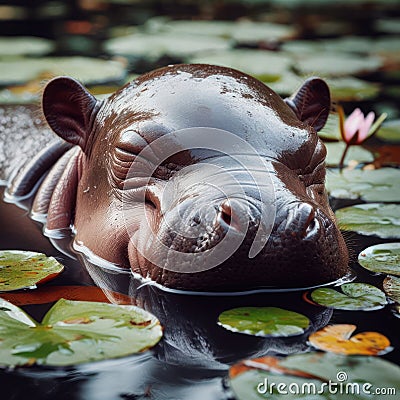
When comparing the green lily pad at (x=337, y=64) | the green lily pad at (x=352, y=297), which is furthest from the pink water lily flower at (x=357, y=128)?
the green lily pad at (x=337, y=64)

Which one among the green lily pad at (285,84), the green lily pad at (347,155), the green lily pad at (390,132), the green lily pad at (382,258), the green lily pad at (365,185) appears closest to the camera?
the green lily pad at (382,258)

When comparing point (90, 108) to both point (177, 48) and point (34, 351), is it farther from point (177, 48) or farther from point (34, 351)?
point (177, 48)

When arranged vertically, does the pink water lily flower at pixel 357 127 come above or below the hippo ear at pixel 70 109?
below

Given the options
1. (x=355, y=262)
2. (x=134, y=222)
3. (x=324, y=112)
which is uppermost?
(x=324, y=112)

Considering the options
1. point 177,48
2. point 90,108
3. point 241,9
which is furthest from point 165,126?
point 241,9

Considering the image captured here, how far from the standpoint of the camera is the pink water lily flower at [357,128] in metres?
4.27

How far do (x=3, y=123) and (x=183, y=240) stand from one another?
2.31 m

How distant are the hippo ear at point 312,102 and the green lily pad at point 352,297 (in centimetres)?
92

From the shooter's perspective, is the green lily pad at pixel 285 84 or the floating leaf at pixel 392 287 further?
the green lily pad at pixel 285 84

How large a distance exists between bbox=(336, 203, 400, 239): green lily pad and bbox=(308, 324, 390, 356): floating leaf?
1.08 m

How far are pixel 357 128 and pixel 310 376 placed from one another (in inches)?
91.4

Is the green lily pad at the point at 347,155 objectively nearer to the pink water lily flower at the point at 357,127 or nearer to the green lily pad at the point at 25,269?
the pink water lily flower at the point at 357,127

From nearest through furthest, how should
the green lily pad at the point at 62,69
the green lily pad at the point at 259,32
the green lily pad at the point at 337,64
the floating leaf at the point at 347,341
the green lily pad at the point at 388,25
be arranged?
the floating leaf at the point at 347,341, the green lily pad at the point at 62,69, the green lily pad at the point at 337,64, the green lily pad at the point at 259,32, the green lily pad at the point at 388,25

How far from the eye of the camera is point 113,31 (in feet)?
30.2
